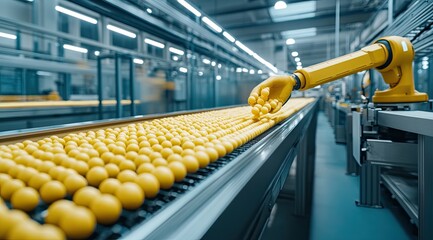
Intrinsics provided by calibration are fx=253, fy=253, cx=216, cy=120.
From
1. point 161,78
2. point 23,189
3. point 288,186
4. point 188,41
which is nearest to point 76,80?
point 161,78

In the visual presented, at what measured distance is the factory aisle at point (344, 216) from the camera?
2189 millimetres

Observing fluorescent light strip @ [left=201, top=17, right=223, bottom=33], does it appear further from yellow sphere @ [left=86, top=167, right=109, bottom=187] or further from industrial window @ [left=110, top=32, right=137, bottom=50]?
industrial window @ [left=110, top=32, right=137, bottom=50]

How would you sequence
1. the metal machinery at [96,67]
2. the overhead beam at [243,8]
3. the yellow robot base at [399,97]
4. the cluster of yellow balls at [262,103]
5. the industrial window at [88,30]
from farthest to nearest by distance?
the industrial window at [88,30] → the overhead beam at [243,8] → the metal machinery at [96,67] → the yellow robot base at [399,97] → the cluster of yellow balls at [262,103]

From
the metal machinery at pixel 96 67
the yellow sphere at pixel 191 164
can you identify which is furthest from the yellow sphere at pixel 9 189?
the metal machinery at pixel 96 67

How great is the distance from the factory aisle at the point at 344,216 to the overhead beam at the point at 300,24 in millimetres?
6039

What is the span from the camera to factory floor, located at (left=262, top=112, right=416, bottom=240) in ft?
7.23

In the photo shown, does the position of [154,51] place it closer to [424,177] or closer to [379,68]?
[379,68]

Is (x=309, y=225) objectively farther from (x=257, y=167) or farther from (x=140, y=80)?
(x=140, y=80)

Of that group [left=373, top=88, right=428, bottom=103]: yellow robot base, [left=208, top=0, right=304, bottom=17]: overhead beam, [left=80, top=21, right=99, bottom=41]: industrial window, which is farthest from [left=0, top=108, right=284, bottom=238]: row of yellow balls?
[left=80, top=21, right=99, bottom=41]: industrial window

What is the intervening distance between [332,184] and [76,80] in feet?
26.7

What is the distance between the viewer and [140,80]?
546 cm

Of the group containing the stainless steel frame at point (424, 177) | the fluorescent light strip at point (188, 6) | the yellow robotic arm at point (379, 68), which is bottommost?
the stainless steel frame at point (424, 177)

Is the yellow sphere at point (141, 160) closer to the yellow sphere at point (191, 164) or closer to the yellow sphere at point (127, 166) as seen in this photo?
the yellow sphere at point (127, 166)

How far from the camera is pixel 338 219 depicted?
2.46 m
